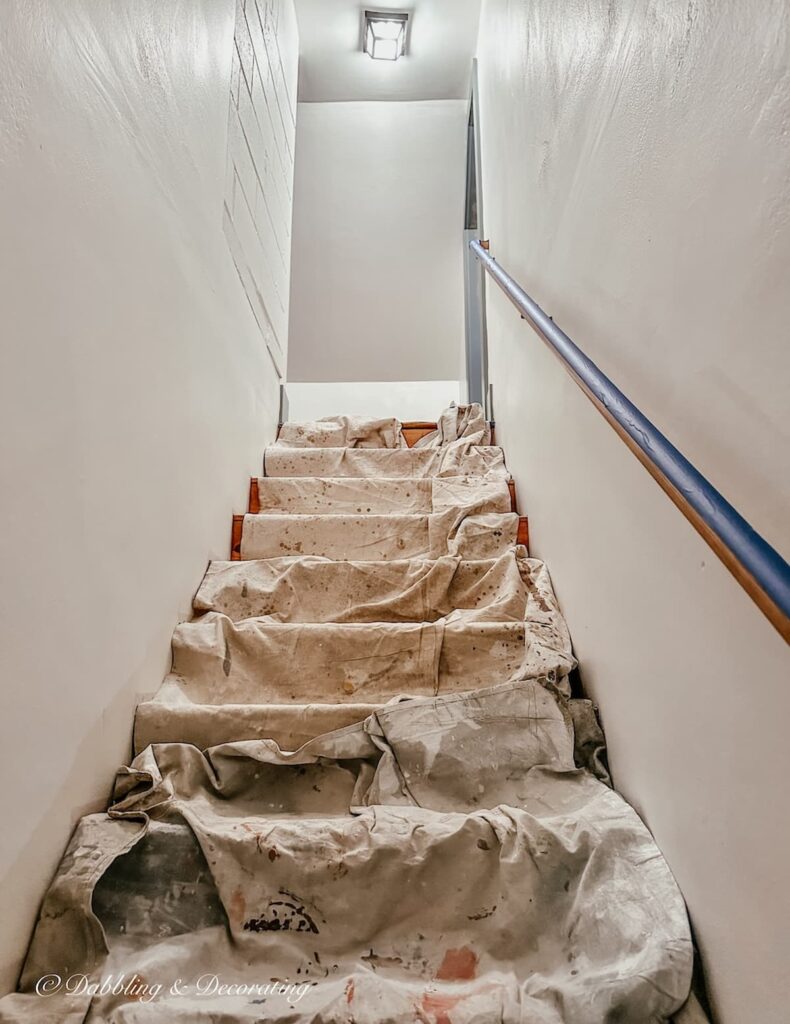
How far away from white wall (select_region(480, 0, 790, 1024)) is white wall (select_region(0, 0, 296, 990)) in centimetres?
83

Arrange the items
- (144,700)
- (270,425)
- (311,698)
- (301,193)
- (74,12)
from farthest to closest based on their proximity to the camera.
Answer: (301,193), (270,425), (311,698), (144,700), (74,12)

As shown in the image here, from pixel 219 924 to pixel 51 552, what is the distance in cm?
56

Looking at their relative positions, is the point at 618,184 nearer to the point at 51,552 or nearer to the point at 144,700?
the point at 51,552

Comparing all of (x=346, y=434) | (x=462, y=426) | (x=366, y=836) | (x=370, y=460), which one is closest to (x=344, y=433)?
(x=346, y=434)

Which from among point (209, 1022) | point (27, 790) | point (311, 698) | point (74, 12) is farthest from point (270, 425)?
point (209, 1022)

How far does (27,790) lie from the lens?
33.7 inches

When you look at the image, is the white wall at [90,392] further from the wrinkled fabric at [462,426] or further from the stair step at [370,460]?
the wrinkled fabric at [462,426]

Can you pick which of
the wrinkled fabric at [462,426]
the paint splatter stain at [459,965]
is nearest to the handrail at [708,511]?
the paint splatter stain at [459,965]

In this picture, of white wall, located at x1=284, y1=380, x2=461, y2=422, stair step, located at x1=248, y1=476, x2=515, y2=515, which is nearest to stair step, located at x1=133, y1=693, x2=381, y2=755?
stair step, located at x1=248, y1=476, x2=515, y2=515

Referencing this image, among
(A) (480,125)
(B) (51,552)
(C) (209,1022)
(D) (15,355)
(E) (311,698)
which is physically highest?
(A) (480,125)

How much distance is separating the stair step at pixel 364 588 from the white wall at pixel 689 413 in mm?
248

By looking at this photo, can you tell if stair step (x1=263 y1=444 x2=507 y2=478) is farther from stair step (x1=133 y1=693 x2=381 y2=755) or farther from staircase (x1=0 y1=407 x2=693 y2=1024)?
stair step (x1=133 y1=693 x2=381 y2=755)

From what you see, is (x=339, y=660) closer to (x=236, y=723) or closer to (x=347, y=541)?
(x=236, y=723)

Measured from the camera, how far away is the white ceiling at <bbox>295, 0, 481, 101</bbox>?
11.7ft
